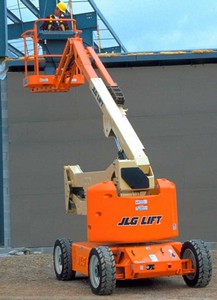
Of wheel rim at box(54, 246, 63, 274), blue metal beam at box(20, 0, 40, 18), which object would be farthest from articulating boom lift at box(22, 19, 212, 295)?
blue metal beam at box(20, 0, 40, 18)

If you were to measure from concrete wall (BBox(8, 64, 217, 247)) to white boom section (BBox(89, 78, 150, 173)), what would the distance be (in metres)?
5.31

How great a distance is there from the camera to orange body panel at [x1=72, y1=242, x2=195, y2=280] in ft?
34.5

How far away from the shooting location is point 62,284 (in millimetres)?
11953

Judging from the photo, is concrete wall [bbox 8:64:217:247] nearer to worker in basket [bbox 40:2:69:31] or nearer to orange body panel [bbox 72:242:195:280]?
worker in basket [bbox 40:2:69:31]

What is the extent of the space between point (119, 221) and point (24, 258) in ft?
18.6

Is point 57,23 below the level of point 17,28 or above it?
above

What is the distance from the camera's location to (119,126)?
1094cm

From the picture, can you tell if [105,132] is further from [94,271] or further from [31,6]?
[31,6]

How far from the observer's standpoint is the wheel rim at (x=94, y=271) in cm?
1063

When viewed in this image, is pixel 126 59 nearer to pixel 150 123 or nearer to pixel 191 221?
pixel 150 123

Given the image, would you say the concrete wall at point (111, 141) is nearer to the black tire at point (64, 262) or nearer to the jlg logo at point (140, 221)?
the black tire at point (64, 262)

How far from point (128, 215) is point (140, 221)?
231 millimetres

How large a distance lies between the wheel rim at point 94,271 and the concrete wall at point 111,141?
598cm

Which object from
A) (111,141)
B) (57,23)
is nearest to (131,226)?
(57,23)
